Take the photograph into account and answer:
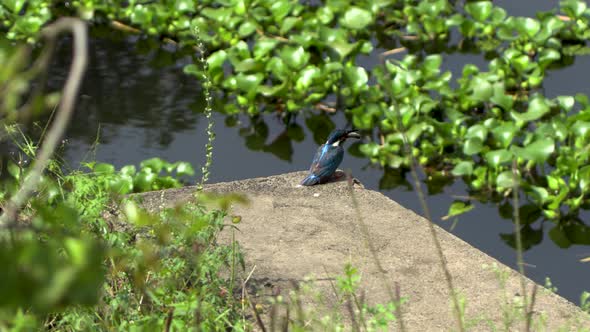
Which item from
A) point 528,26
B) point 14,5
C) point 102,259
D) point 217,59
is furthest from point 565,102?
point 102,259

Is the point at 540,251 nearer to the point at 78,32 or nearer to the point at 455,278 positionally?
the point at 455,278

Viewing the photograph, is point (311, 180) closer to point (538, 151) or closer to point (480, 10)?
point (538, 151)

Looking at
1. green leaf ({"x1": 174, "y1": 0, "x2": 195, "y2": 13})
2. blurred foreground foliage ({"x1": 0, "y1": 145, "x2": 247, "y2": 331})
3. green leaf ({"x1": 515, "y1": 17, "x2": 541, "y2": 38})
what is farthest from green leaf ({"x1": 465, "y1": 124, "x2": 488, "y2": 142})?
green leaf ({"x1": 174, "y1": 0, "x2": 195, "y2": 13})

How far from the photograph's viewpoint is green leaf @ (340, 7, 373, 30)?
19.6 feet

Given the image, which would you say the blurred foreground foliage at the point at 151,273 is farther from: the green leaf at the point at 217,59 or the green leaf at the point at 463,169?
the green leaf at the point at 217,59

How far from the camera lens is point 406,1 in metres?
6.28

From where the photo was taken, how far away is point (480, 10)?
6.00m

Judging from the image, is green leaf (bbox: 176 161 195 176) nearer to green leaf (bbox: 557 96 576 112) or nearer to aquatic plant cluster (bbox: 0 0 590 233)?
aquatic plant cluster (bbox: 0 0 590 233)

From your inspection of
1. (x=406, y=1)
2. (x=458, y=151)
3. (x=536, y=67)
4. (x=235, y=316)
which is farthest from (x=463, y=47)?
(x=235, y=316)

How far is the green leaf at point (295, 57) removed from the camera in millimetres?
5357

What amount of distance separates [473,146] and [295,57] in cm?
123

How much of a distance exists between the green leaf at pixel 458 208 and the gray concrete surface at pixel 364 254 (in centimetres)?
46

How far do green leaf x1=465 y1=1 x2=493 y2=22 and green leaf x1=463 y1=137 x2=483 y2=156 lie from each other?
1621 mm

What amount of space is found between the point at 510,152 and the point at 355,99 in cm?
107
